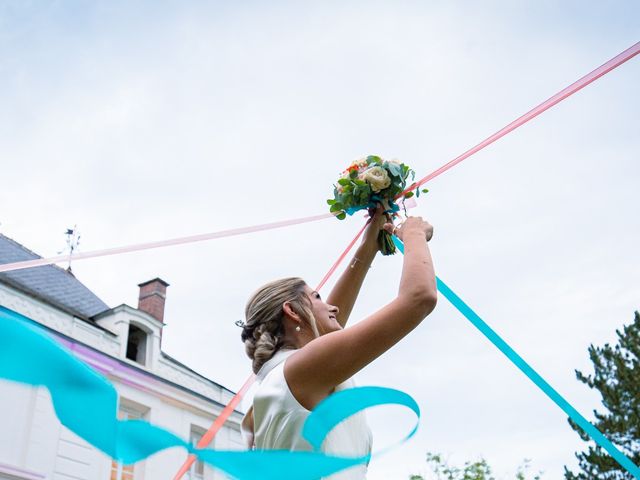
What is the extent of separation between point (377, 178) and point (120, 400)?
1214 centimetres

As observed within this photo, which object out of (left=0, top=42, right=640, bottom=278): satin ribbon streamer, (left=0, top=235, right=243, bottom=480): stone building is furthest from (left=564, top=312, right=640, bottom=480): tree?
(left=0, top=42, right=640, bottom=278): satin ribbon streamer

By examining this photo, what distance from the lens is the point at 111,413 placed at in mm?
1455

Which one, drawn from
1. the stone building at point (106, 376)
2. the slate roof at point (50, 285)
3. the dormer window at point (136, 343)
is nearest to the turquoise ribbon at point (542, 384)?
the stone building at point (106, 376)

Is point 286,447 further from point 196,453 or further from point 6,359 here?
point 6,359

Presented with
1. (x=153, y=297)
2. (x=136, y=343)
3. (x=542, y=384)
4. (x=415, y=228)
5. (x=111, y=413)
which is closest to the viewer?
(x=111, y=413)

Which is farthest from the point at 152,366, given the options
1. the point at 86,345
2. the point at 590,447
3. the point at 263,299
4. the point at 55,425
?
the point at 263,299

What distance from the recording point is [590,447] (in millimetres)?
19562

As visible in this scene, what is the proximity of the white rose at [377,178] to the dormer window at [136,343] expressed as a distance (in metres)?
13.4

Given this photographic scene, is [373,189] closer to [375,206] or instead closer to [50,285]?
[375,206]

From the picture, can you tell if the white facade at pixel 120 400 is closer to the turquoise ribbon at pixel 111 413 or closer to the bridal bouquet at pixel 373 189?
the bridal bouquet at pixel 373 189

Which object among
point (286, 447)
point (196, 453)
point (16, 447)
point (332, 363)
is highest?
point (16, 447)

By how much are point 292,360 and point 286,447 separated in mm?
242

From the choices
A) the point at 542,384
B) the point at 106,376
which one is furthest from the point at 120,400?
the point at 542,384

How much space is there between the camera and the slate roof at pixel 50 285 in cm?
1377
